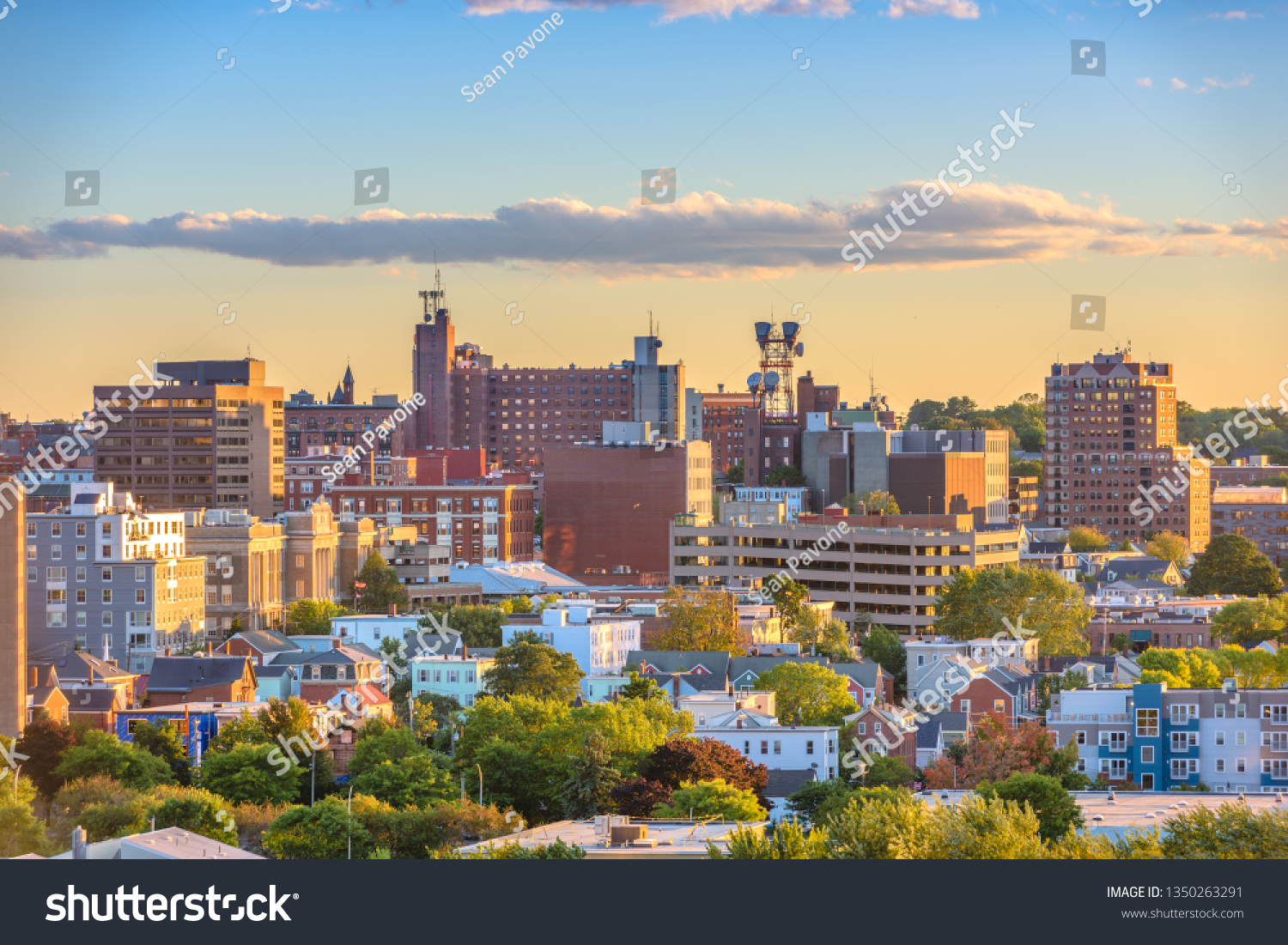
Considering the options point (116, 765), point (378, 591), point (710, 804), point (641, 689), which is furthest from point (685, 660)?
point (710, 804)

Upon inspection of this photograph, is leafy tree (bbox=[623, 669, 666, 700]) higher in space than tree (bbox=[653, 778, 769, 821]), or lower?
higher

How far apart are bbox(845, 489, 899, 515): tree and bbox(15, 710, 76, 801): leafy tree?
66.9 meters

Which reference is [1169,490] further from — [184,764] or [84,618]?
[184,764]

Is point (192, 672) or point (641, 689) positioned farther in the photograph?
point (192, 672)

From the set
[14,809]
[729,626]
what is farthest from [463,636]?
[14,809]

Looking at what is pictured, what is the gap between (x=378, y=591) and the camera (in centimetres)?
8606

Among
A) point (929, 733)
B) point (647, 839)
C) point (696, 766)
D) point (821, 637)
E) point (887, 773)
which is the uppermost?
point (821, 637)

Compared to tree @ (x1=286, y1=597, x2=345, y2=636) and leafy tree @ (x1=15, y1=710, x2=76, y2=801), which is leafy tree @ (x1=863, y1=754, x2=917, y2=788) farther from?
tree @ (x1=286, y1=597, x2=345, y2=636)

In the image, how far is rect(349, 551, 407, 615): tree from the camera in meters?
85.6

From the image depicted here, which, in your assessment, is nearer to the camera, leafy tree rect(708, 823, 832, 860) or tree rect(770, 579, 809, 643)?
leafy tree rect(708, 823, 832, 860)

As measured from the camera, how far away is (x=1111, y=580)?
3915 inches

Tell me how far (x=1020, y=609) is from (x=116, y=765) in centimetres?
4135

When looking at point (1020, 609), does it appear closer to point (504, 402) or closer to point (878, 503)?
point (878, 503)

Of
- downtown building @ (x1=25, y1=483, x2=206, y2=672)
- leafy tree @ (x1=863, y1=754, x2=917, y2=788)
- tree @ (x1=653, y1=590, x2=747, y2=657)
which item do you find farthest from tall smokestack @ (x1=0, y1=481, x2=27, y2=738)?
tree @ (x1=653, y1=590, x2=747, y2=657)
